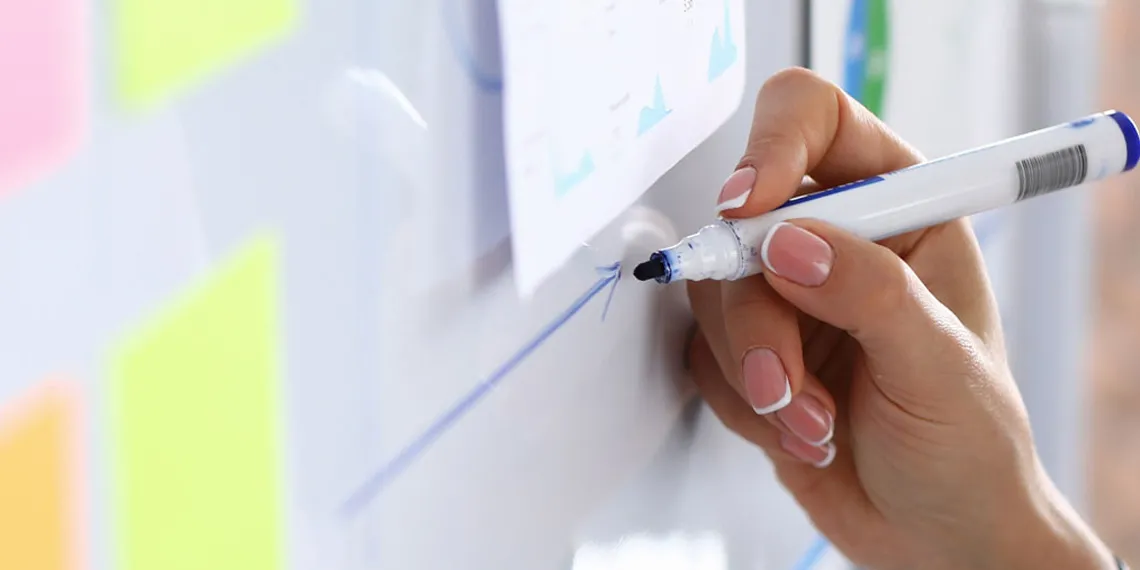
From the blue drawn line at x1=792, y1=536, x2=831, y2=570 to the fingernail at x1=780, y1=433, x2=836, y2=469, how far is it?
0.31ft

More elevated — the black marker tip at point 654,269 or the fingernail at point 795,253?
the black marker tip at point 654,269

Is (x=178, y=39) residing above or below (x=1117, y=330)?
above

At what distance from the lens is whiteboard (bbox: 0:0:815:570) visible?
15 centimetres

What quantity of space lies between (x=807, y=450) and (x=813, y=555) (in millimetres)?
126

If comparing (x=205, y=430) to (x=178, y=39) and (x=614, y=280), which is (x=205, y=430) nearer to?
(x=178, y=39)

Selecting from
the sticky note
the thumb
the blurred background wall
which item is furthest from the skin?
the blurred background wall

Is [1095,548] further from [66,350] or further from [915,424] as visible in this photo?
[66,350]

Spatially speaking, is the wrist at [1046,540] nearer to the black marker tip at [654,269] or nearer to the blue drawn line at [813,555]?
the blue drawn line at [813,555]

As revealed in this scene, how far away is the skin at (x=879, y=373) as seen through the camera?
35cm

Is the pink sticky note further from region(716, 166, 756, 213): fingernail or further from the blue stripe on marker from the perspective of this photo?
the blue stripe on marker

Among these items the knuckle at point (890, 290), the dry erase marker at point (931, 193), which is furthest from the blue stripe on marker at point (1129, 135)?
the knuckle at point (890, 290)

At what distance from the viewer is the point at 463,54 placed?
0.24 meters

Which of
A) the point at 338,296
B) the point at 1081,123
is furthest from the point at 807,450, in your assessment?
the point at 338,296

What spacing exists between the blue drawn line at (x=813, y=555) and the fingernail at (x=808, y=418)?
0.13 meters
